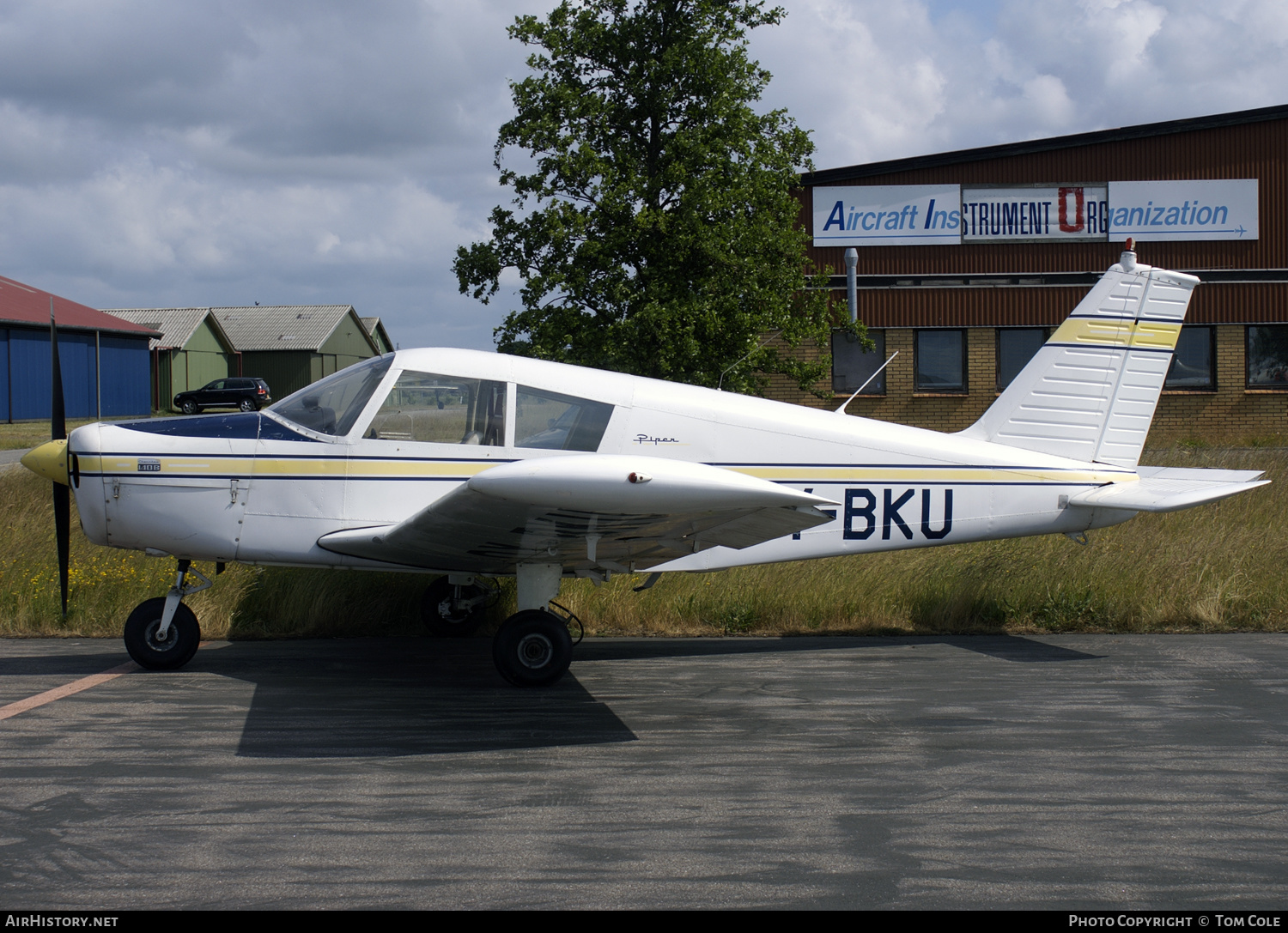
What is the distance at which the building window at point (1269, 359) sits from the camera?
2219cm

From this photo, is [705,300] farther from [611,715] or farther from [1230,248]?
[1230,248]

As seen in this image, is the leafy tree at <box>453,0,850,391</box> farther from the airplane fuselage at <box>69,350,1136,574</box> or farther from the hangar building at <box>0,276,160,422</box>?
the hangar building at <box>0,276,160,422</box>

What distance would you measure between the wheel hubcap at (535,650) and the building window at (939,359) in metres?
17.8

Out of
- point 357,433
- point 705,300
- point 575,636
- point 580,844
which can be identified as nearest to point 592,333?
point 705,300

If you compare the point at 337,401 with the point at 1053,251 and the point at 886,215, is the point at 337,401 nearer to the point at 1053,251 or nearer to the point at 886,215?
the point at 886,215

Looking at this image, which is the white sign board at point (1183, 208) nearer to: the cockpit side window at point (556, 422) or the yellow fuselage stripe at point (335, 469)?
the yellow fuselage stripe at point (335, 469)

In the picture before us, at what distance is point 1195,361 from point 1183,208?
11.0 feet

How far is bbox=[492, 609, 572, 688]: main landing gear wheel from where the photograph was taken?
590cm

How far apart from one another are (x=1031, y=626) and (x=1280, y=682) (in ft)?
6.50

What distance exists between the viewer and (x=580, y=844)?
365cm

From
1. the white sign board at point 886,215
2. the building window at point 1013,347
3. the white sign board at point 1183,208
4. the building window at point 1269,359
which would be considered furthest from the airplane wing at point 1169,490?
the building window at point 1269,359

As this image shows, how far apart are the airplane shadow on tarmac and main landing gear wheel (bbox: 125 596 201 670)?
16cm

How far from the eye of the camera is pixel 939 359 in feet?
73.1

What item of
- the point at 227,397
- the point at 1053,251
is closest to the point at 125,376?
the point at 227,397
